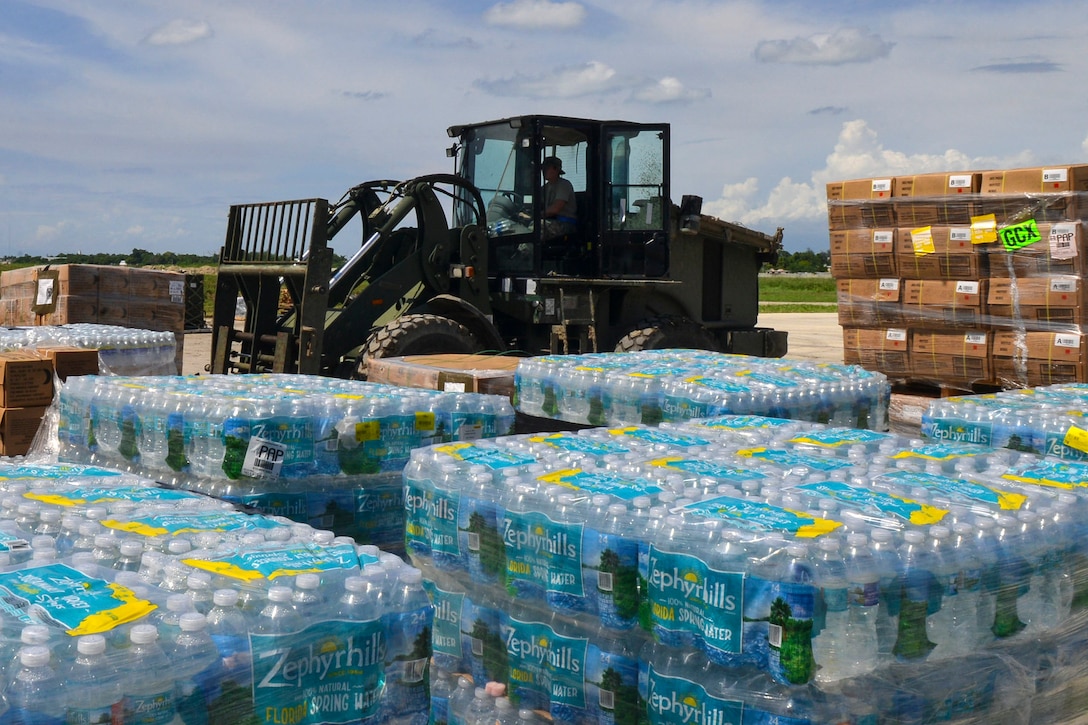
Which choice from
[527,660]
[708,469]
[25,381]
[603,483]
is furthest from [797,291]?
[527,660]

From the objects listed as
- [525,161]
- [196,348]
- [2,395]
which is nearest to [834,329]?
[196,348]

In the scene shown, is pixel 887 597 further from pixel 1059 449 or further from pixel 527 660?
pixel 1059 449

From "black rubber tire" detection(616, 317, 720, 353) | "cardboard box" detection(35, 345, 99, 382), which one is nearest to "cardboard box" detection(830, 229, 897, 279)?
"black rubber tire" detection(616, 317, 720, 353)

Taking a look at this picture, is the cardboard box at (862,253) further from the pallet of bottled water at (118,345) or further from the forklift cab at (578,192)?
the pallet of bottled water at (118,345)

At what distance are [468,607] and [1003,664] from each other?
5.07 ft

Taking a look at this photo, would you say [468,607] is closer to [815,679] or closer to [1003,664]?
[815,679]

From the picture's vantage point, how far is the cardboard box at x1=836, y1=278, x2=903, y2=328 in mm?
8164

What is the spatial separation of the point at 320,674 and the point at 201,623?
0.30m

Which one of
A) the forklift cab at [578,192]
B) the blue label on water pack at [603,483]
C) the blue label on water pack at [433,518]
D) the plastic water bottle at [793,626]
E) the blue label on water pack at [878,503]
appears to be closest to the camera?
the plastic water bottle at [793,626]

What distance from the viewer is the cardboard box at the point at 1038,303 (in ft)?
24.2

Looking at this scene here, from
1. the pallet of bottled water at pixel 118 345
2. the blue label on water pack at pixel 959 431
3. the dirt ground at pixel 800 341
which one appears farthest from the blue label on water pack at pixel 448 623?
the dirt ground at pixel 800 341

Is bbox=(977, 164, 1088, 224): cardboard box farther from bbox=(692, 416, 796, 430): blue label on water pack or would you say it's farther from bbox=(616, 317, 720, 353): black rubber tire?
bbox=(692, 416, 796, 430): blue label on water pack

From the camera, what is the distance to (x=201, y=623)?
2064mm

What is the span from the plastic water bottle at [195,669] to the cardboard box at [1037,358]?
6.86 metres
